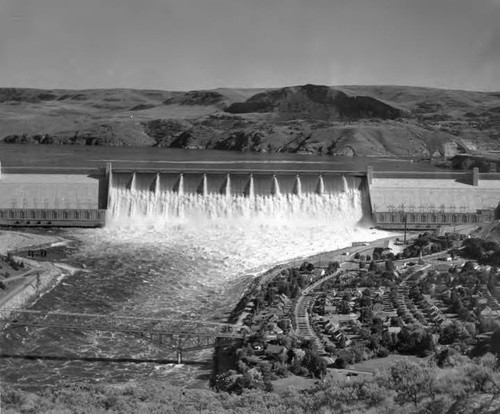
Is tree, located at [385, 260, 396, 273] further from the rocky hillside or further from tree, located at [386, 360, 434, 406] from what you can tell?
the rocky hillside

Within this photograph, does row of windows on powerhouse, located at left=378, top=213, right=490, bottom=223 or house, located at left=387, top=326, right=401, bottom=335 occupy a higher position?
row of windows on powerhouse, located at left=378, top=213, right=490, bottom=223

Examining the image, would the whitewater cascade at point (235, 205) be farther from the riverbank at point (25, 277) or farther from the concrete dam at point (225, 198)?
the riverbank at point (25, 277)

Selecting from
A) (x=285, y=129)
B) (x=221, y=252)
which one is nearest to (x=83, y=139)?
(x=285, y=129)

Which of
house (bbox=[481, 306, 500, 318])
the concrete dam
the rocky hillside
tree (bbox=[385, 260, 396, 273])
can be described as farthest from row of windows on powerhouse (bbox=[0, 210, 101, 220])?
the rocky hillside

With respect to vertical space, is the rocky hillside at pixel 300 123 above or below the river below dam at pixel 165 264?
above

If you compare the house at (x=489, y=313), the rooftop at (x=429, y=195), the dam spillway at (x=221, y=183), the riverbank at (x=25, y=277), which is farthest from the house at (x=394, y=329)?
the rooftop at (x=429, y=195)

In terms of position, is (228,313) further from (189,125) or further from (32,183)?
(189,125)

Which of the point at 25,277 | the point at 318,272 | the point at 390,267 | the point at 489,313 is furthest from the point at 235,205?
the point at 489,313

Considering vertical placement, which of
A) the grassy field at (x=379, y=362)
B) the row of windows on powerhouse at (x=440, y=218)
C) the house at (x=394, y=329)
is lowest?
the grassy field at (x=379, y=362)
